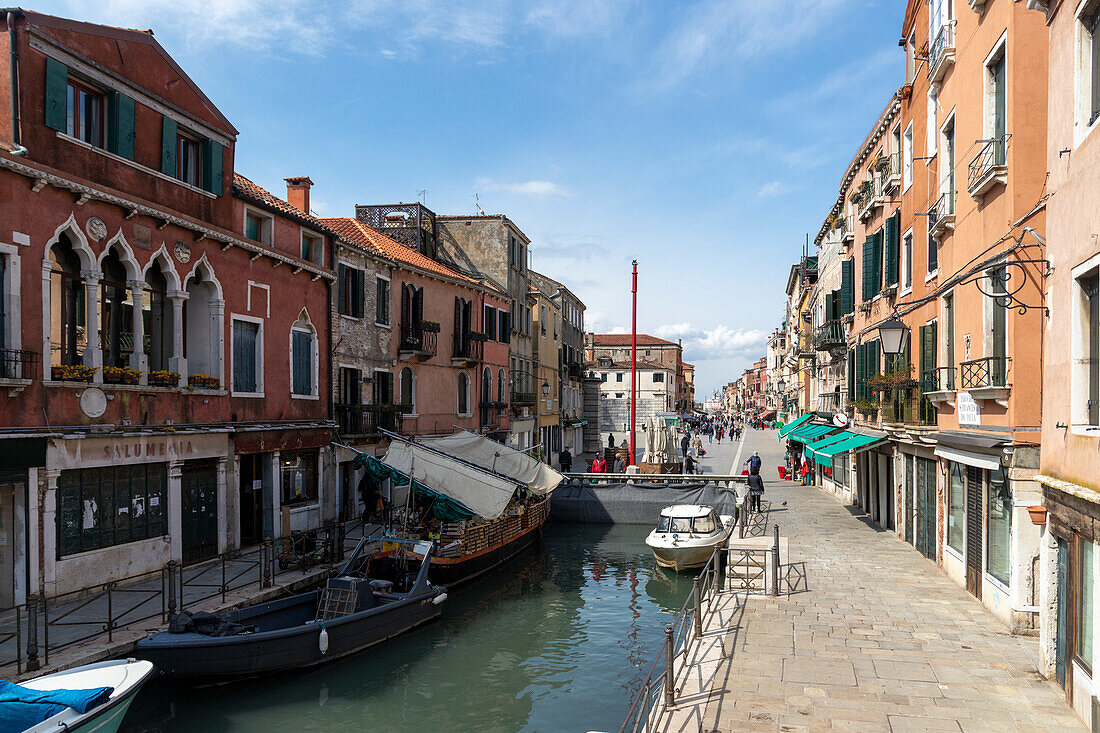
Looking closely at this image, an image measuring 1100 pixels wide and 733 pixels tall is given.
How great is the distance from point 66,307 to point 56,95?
3.81m

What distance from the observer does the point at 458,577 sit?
757 inches

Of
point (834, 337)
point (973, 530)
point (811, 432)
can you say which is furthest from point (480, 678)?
point (834, 337)

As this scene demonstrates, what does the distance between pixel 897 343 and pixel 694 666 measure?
7.57 m

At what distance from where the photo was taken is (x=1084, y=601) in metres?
8.41

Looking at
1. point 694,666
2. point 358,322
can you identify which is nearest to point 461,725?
point 694,666

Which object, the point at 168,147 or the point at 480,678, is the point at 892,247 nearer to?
the point at 480,678

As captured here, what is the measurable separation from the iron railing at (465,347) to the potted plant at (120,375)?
15.9 meters

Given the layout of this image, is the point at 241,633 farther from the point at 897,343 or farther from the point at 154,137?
the point at 897,343

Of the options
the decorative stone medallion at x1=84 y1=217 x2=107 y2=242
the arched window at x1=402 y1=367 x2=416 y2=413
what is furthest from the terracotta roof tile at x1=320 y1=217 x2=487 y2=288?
the decorative stone medallion at x1=84 y1=217 x2=107 y2=242

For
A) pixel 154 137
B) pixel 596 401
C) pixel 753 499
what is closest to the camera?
pixel 154 137

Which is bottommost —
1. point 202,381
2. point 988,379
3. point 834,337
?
point 202,381

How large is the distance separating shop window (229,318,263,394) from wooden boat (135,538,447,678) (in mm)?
5480

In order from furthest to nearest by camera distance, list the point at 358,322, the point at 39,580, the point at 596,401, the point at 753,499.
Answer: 1. the point at 596,401
2. the point at 753,499
3. the point at 358,322
4. the point at 39,580

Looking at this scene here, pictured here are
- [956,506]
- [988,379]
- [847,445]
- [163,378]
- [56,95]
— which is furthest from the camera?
[847,445]
